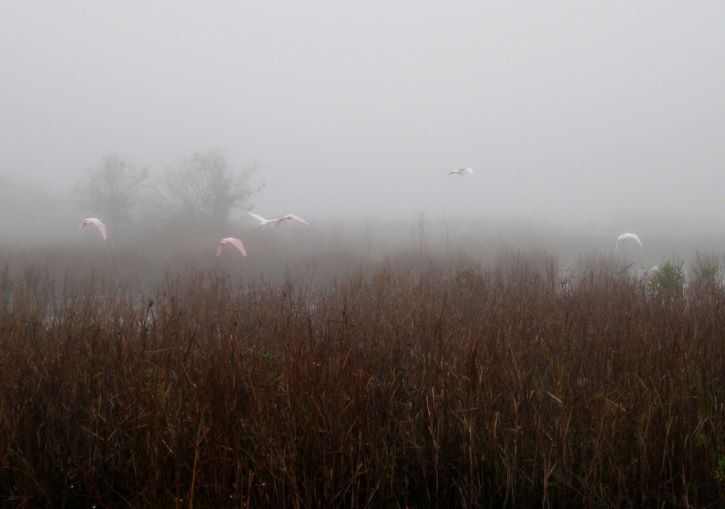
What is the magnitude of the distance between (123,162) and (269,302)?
75.9 feet

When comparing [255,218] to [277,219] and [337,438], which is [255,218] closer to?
[277,219]

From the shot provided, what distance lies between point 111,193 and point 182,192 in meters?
4.17

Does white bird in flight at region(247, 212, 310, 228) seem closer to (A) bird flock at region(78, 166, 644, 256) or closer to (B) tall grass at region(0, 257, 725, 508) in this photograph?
(A) bird flock at region(78, 166, 644, 256)

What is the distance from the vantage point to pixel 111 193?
24.0 m

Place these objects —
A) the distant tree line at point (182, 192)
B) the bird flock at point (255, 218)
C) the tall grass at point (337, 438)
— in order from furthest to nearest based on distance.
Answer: the distant tree line at point (182, 192), the bird flock at point (255, 218), the tall grass at point (337, 438)

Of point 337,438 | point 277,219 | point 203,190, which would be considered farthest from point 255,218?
point 203,190

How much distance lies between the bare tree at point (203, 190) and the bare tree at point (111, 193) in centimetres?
235

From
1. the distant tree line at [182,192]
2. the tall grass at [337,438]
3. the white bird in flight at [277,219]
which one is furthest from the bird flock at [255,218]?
the distant tree line at [182,192]

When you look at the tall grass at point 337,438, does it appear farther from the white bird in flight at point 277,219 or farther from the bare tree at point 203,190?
the bare tree at point 203,190

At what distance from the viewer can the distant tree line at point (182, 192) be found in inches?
895

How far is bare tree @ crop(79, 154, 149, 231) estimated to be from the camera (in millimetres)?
23703

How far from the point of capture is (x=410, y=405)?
2.49m

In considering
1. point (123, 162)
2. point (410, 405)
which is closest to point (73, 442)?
point (410, 405)

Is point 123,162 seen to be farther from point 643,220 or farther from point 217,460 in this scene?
point 643,220
